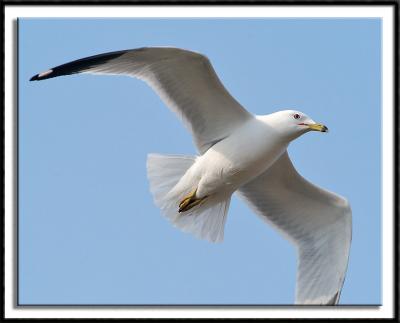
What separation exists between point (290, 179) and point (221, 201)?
66 cm

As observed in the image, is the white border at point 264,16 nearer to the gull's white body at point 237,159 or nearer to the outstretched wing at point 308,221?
the gull's white body at point 237,159

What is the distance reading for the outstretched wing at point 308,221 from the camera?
757 centimetres

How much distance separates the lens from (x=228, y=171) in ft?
23.0

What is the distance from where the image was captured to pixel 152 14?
6.37 meters

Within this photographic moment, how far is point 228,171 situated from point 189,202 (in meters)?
0.51

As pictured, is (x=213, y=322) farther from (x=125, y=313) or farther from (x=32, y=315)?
(x=32, y=315)

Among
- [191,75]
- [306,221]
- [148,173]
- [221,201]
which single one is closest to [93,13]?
[191,75]

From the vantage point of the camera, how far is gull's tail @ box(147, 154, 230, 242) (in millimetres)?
7273

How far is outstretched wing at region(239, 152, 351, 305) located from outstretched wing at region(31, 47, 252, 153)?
644mm

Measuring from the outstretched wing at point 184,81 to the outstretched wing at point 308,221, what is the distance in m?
0.64

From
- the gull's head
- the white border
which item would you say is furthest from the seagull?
the white border

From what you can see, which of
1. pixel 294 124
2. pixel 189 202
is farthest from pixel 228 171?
pixel 294 124

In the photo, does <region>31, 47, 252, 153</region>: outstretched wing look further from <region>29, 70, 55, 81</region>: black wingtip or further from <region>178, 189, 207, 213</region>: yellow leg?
<region>178, 189, 207, 213</region>: yellow leg

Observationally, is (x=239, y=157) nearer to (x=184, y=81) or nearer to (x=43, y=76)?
(x=184, y=81)
